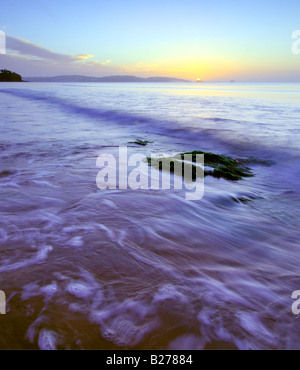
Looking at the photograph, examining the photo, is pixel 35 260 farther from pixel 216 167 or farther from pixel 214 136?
pixel 214 136

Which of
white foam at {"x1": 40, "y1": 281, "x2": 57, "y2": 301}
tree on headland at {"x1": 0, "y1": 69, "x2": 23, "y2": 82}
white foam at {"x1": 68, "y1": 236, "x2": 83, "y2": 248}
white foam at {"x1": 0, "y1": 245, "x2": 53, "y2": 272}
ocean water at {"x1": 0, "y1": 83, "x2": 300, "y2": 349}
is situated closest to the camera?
ocean water at {"x1": 0, "y1": 83, "x2": 300, "y2": 349}

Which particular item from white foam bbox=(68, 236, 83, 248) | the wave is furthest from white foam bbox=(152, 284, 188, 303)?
the wave

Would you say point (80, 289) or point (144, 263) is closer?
point (80, 289)

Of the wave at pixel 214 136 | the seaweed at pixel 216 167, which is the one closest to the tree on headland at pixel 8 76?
the wave at pixel 214 136

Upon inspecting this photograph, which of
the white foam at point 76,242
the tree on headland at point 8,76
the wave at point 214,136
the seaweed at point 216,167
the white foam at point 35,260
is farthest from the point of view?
the tree on headland at point 8,76

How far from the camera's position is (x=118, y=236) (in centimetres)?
248

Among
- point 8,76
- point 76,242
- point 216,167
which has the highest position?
point 8,76

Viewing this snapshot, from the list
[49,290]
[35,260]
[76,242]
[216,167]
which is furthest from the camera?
[216,167]

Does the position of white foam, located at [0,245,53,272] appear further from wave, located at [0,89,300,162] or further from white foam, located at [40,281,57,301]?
wave, located at [0,89,300,162]

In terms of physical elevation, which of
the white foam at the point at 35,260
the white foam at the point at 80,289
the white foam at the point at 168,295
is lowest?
the white foam at the point at 168,295

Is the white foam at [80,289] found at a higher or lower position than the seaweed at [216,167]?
lower

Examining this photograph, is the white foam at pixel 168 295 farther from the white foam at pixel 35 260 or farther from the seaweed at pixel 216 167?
the seaweed at pixel 216 167

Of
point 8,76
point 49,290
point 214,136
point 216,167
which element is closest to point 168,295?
point 49,290
